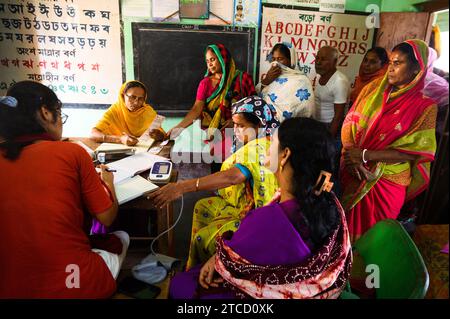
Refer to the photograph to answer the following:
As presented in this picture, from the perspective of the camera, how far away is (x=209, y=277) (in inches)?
38.4

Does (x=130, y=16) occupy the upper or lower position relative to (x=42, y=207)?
upper

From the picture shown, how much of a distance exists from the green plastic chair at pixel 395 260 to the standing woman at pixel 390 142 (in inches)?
24.1

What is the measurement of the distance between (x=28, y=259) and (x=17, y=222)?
11 cm

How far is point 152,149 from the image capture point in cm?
176

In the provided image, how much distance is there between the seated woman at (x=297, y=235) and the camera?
0.80 m

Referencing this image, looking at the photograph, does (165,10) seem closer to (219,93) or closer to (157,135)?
(219,93)

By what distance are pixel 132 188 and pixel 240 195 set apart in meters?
0.52

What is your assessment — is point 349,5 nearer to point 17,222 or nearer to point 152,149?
point 152,149

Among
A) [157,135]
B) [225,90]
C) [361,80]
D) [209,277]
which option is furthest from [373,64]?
[209,277]

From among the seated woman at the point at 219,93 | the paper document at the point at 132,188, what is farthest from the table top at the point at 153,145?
A: the paper document at the point at 132,188

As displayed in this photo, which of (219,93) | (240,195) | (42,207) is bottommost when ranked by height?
(240,195)

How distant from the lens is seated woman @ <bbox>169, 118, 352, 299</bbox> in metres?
0.80

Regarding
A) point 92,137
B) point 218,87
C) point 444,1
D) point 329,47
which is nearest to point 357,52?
point 329,47

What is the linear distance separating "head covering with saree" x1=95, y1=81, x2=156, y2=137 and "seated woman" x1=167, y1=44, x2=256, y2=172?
23 cm
